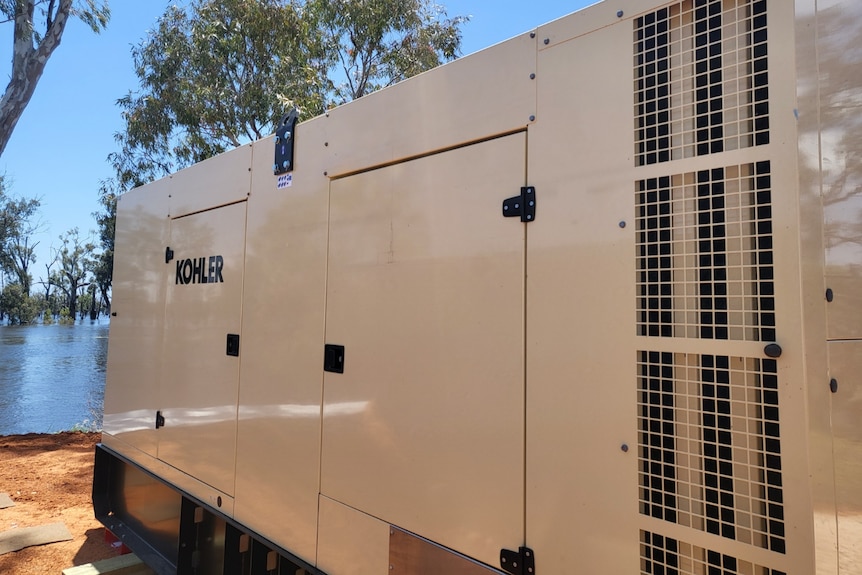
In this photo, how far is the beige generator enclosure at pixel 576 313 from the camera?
104 centimetres

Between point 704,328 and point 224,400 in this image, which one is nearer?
point 704,328

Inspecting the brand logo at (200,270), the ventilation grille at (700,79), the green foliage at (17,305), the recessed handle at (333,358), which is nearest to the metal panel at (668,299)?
the ventilation grille at (700,79)

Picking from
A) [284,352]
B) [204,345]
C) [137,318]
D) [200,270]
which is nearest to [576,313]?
[284,352]

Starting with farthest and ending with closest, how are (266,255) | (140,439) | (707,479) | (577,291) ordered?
(140,439) → (266,255) → (577,291) → (707,479)

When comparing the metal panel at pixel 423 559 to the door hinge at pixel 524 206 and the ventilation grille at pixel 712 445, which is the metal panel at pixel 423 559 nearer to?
the ventilation grille at pixel 712 445

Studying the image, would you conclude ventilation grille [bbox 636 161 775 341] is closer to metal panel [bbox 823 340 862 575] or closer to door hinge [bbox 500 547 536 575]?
metal panel [bbox 823 340 862 575]

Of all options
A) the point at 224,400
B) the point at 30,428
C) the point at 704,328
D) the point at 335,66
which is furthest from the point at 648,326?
the point at 30,428

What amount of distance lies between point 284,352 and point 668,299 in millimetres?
1796

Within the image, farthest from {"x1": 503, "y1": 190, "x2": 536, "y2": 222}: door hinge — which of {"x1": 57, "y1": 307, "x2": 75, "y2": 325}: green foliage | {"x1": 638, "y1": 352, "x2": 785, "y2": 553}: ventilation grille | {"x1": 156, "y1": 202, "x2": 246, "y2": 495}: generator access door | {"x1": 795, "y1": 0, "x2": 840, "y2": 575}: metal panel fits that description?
{"x1": 57, "y1": 307, "x2": 75, "y2": 325}: green foliage

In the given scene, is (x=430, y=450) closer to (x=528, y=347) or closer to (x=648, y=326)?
(x=528, y=347)

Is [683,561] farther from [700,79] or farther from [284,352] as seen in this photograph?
[284,352]

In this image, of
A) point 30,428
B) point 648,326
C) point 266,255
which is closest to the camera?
point 648,326

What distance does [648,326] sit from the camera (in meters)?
1.39

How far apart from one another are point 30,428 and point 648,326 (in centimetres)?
1236
